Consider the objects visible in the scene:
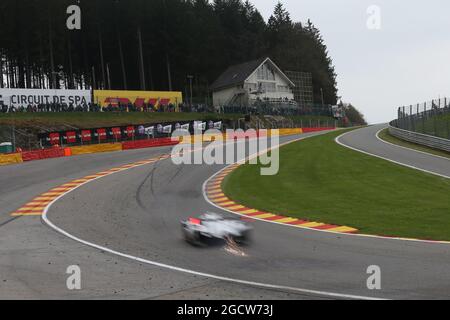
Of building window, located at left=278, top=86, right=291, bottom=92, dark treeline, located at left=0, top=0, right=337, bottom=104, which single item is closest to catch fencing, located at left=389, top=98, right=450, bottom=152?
dark treeline, located at left=0, top=0, right=337, bottom=104

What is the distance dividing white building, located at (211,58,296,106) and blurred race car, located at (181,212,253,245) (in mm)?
72370

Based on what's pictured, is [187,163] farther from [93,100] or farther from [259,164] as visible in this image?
[93,100]

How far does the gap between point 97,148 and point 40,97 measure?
15.6m

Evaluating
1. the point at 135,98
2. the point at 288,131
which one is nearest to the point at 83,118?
the point at 135,98

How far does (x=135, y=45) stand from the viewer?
85750mm

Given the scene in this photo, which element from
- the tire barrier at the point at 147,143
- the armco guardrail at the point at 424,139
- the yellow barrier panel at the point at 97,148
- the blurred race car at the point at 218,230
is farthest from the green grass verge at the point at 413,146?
the blurred race car at the point at 218,230

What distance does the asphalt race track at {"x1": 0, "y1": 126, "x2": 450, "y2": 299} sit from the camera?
909cm

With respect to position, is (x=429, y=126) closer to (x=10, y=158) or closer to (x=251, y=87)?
(x=10, y=158)

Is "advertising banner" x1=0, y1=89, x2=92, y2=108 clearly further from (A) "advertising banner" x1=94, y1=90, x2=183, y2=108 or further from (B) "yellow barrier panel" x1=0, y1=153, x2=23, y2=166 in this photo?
(B) "yellow barrier panel" x1=0, y1=153, x2=23, y2=166

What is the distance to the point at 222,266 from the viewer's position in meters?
10.8

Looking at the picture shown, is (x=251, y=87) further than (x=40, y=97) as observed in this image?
Yes

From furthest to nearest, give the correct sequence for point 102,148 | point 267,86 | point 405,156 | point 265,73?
point 267,86, point 265,73, point 102,148, point 405,156

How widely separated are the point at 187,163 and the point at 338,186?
1177 cm
